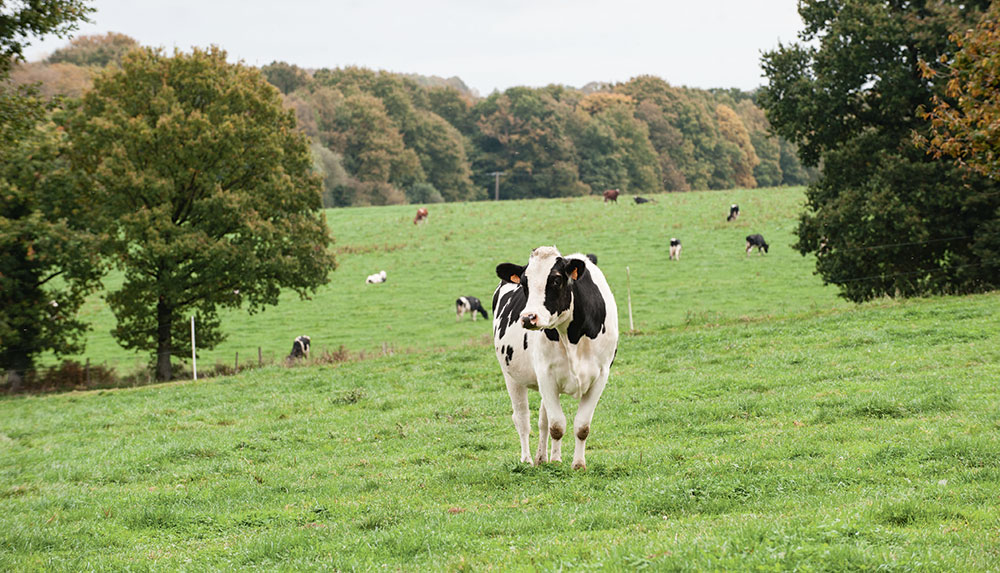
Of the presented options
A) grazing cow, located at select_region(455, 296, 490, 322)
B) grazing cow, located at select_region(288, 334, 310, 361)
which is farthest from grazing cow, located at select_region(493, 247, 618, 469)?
grazing cow, located at select_region(455, 296, 490, 322)

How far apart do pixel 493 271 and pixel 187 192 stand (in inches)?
768

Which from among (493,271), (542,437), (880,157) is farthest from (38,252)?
(880,157)

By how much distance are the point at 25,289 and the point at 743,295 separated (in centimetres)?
2887

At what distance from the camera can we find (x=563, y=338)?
33.1 feet

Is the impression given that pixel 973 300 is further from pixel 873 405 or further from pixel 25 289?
pixel 25 289

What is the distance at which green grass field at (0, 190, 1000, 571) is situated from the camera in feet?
23.1

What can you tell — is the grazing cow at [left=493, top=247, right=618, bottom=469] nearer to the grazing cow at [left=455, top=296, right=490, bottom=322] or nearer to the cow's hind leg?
Answer: the cow's hind leg

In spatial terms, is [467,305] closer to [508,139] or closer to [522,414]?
[522,414]

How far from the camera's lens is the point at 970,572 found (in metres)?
5.62

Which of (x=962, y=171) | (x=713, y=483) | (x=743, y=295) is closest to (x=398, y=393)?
(x=713, y=483)

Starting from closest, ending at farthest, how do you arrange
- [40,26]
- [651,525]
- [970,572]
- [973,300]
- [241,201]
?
[970,572] → [651,525] → [40,26] → [973,300] → [241,201]

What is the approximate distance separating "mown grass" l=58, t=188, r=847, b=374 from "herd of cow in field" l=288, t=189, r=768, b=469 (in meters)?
16.8

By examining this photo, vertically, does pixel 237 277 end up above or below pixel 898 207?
below

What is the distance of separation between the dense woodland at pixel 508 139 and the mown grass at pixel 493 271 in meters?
29.6
